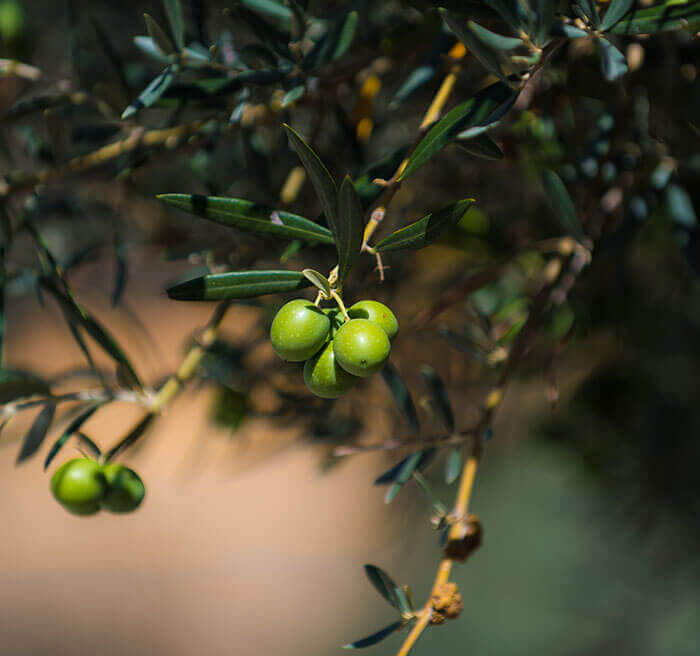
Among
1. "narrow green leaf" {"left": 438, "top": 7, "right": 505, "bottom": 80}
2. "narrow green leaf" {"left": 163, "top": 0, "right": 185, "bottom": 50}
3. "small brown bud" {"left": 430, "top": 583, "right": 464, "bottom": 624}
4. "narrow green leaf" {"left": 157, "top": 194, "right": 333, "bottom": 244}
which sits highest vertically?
"narrow green leaf" {"left": 163, "top": 0, "right": 185, "bottom": 50}

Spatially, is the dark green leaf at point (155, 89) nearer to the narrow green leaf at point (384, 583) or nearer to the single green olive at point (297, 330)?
the single green olive at point (297, 330)

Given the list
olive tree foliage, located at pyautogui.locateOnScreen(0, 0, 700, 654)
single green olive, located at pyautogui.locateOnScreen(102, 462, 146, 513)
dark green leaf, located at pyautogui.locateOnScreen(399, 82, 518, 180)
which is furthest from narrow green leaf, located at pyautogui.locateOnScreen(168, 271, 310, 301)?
single green olive, located at pyautogui.locateOnScreen(102, 462, 146, 513)

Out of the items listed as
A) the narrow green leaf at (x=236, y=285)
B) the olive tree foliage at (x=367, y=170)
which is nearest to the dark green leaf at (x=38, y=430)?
the olive tree foliage at (x=367, y=170)

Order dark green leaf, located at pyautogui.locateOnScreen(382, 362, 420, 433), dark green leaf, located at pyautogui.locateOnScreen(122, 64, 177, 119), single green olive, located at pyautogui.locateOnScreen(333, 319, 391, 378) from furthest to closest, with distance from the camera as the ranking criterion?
dark green leaf, located at pyautogui.locateOnScreen(382, 362, 420, 433), dark green leaf, located at pyautogui.locateOnScreen(122, 64, 177, 119), single green olive, located at pyautogui.locateOnScreen(333, 319, 391, 378)

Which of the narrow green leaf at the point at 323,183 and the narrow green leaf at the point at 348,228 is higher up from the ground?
the narrow green leaf at the point at 323,183

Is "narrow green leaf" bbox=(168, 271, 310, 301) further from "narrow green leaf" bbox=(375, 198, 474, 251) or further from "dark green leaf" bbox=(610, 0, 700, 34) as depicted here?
"dark green leaf" bbox=(610, 0, 700, 34)

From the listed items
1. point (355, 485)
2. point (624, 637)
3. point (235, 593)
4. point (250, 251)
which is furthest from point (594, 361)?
point (235, 593)

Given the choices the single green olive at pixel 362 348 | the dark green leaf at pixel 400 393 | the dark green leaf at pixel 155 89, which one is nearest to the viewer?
the single green olive at pixel 362 348
